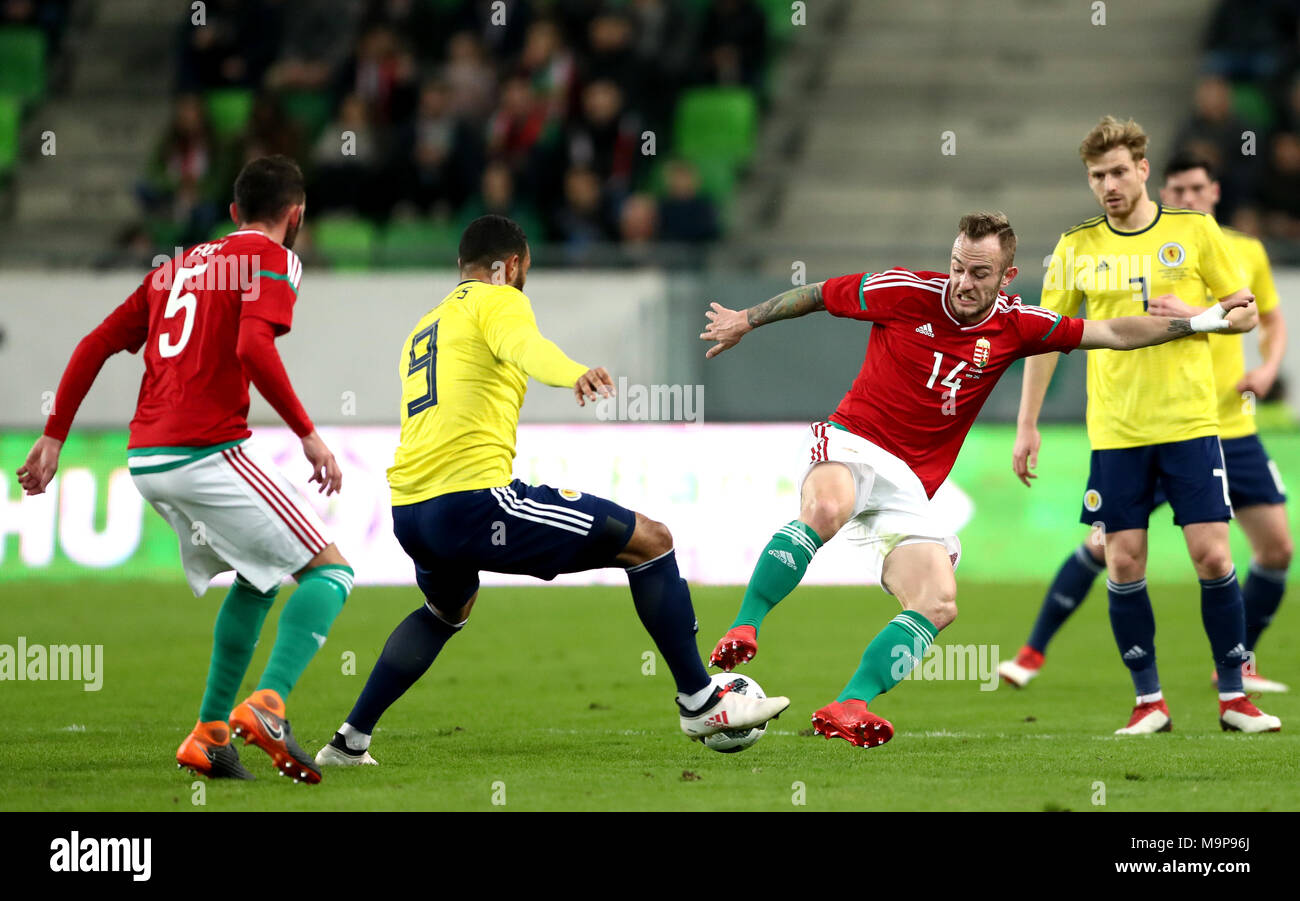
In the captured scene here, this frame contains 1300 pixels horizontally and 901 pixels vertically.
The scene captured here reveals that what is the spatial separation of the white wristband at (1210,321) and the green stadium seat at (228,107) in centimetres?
1385

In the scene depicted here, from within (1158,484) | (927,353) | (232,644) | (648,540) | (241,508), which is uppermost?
(927,353)

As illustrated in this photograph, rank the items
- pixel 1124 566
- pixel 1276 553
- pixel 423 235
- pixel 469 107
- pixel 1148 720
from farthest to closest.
→ 1. pixel 469 107
2. pixel 423 235
3. pixel 1276 553
4. pixel 1124 566
5. pixel 1148 720

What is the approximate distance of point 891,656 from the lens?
5.95 metres

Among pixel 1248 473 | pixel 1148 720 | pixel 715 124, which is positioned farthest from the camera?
pixel 715 124

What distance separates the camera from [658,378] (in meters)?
14.1

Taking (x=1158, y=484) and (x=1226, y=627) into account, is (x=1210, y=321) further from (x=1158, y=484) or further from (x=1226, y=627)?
(x=1226, y=627)

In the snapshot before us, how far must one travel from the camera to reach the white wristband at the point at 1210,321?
6.56 m

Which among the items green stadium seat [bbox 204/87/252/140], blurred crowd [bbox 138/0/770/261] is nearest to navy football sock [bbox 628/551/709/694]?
blurred crowd [bbox 138/0/770/261]

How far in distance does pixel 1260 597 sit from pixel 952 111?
11890mm

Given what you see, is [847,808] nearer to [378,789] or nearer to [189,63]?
[378,789]

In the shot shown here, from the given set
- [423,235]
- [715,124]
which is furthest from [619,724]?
[715,124]

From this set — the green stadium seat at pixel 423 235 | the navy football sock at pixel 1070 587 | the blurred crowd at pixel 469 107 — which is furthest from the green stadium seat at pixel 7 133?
the navy football sock at pixel 1070 587

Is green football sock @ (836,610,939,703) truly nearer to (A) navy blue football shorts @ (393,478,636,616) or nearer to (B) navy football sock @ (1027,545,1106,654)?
(A) navy blue football shorts @ (393,478,636,616)

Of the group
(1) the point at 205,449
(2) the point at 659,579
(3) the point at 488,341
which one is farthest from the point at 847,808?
(1) the point at 205,449
